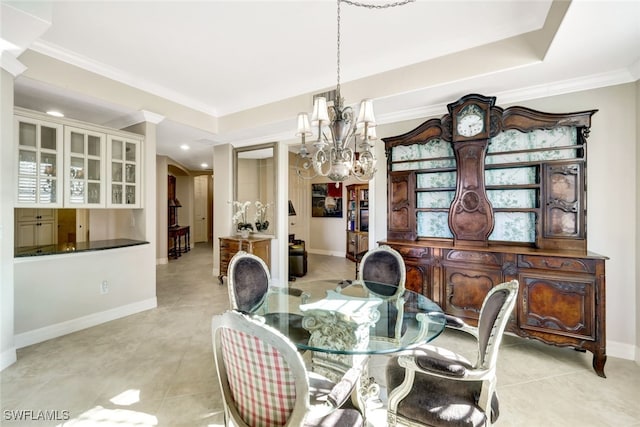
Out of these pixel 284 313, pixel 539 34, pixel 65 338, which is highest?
pixel 539 34

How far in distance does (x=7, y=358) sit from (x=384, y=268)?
3342mm

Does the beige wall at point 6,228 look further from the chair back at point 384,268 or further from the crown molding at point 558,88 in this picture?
the crown molding at point 558,88

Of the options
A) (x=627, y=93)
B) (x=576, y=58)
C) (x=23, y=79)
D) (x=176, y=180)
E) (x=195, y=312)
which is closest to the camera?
(x=576, y=58)

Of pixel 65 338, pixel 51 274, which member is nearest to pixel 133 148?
pixel 51 274

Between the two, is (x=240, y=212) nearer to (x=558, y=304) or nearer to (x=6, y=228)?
(x=6, y=228)

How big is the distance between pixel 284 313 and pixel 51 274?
2.64m

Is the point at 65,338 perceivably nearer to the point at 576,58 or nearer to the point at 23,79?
the point at 23,79

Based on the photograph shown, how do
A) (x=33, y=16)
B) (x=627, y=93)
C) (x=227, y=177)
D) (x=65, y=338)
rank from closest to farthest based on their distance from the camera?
(x=33, y=16) < (x=627, y=93) < (x=65, y=338) < (x=227, y=177)

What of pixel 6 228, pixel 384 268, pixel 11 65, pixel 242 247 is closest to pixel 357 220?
pixel 242 247

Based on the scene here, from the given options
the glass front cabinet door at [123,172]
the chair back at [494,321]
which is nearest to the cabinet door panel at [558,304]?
the chair back at [494,321]

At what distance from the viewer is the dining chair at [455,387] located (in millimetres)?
1194

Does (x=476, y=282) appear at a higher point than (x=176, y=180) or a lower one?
lower

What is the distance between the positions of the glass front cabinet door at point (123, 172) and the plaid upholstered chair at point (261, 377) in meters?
3.29

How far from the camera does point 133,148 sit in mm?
3557
